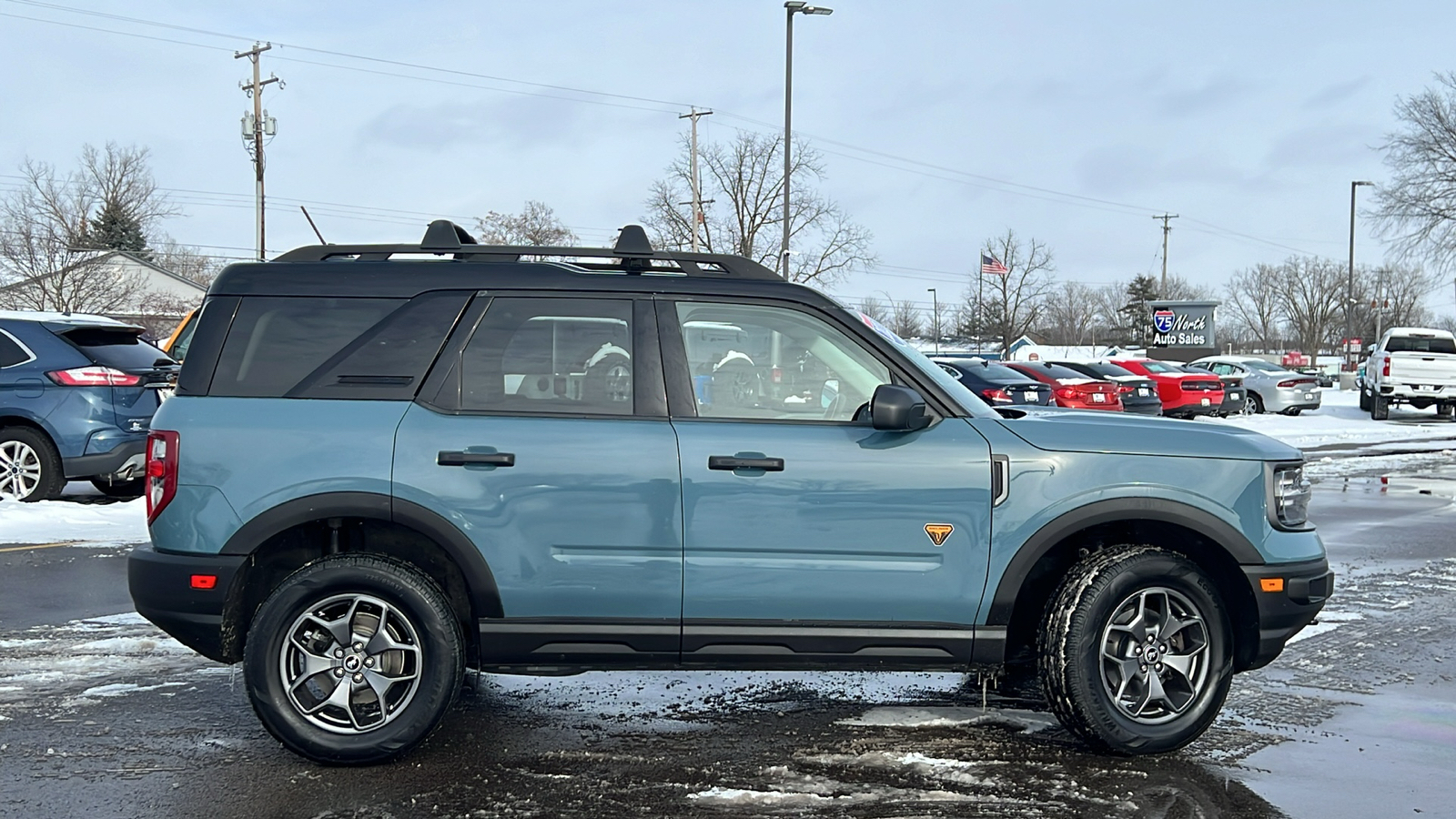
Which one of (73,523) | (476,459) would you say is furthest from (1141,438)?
(73,523)

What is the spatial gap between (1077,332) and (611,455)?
117m

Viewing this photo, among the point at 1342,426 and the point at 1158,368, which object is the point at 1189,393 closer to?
the point at 1158,368

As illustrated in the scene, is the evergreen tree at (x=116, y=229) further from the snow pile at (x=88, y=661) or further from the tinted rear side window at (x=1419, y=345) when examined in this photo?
the snow pile at (x=88, y=661)

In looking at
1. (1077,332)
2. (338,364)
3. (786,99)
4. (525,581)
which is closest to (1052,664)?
(525,581)

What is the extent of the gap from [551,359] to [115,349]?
8193mm

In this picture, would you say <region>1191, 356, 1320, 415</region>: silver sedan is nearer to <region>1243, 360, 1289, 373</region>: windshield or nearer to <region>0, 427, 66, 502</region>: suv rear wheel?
<region>1243, 360, 1289, 373</region>: windshield

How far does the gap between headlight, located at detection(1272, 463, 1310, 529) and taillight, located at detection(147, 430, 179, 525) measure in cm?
413

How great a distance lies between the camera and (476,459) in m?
4.49

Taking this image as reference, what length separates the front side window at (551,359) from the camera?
461 centimetres

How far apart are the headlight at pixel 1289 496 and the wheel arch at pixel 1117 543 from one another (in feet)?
0.71

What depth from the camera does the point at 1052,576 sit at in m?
4.94

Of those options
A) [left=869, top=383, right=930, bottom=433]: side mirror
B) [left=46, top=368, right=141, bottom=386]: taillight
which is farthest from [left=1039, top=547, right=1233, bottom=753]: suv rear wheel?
[left=46, top=368, right=141, bottom=386]: taillight

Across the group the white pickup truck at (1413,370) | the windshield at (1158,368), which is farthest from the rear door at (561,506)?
the white pickup truck at (1413,370)

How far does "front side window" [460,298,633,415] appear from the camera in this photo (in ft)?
15.1
